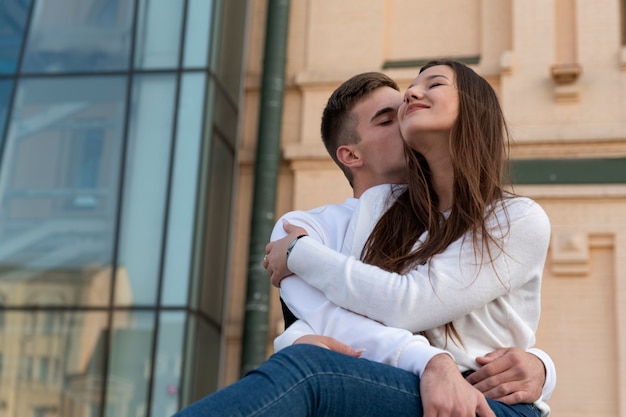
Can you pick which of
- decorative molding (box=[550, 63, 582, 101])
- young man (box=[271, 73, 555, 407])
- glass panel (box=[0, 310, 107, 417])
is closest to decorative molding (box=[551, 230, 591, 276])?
decorative molding (box=[550, 63, 582, 101])

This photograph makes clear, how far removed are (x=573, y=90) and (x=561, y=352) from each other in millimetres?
2213

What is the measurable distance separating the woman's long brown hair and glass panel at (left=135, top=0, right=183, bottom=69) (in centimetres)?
644

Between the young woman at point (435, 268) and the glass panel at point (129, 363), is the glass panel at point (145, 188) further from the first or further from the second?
the young woman at point (435, 268)

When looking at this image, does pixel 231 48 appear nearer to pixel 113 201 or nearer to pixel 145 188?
pixel 145 188

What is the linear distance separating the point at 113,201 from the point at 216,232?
93 centimetres

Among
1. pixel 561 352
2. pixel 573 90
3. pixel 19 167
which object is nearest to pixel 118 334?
pixel 19 167

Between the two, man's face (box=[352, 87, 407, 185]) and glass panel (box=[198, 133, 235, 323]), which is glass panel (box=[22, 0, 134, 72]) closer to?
glass panel (box=[198, 133, 235, 323])

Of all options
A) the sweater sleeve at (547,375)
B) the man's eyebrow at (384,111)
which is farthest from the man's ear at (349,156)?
the sweater sleeve at (547,375)

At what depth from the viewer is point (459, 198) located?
285 centimetres

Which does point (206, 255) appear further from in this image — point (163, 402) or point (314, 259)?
point (314, 259)

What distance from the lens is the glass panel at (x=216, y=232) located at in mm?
9047

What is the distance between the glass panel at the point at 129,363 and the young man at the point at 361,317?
5.20 metres

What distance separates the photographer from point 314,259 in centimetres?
278

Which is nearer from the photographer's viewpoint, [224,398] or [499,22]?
[224,398]
